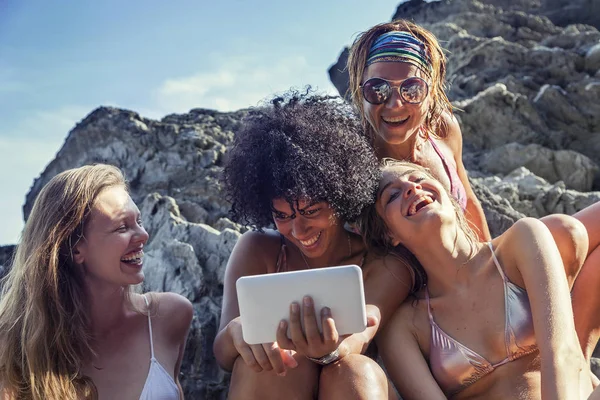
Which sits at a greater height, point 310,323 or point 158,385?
point 310,323

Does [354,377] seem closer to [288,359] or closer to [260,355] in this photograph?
[288,359]

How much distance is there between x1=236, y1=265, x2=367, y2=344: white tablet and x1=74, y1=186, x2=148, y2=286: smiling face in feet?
3.28

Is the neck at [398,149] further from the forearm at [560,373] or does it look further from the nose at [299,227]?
the forearm at [560,373]

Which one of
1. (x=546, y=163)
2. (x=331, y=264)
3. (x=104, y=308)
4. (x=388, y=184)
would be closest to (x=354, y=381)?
(x=331, y=264)

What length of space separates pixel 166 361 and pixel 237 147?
1135 millimetres

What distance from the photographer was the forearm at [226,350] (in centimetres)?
242

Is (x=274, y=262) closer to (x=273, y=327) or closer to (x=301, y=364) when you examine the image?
(x=301, y=364)

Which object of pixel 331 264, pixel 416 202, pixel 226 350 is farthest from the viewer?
pixel 331 264

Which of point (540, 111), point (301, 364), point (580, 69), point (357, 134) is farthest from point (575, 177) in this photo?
point (301, 364)

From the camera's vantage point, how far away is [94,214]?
9.30ft

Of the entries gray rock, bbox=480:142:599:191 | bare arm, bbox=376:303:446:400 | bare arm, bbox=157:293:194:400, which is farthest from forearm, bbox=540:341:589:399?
gray rock, bbox=480:142:599:191

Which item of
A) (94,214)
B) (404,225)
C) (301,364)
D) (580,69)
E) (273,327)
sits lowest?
(301,364)

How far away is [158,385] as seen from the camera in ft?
9.02

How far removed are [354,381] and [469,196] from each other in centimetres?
171
